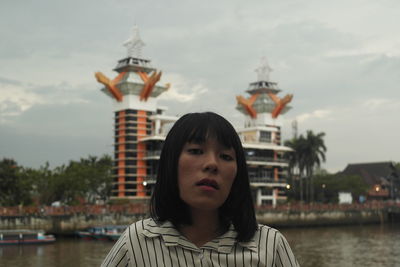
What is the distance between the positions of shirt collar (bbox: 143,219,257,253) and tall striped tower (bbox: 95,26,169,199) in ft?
200

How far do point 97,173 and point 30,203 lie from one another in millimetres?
9898

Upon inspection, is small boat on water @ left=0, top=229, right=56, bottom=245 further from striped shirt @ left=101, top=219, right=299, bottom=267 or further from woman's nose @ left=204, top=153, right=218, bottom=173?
woman's nose @ left=204, top=153, right=218, bottom=173

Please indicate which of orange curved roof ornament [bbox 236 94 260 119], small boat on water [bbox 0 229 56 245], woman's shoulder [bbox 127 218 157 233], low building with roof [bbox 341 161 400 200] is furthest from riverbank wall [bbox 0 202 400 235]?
woman's shoulder [bbox 127 218 157 233]

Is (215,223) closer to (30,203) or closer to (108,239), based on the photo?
(108,239)

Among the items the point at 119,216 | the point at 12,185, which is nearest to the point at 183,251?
the point at 119,216

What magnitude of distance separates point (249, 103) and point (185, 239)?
261ft

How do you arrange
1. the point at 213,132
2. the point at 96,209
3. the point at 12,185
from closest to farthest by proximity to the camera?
1. the point at 213,132
2. the point at 96,209
3. the point at 12,185

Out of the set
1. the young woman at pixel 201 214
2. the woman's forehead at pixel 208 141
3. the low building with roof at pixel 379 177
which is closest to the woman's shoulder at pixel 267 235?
the young woman at pixel 201 214

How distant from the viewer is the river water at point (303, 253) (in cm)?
3309

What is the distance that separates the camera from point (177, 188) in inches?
109

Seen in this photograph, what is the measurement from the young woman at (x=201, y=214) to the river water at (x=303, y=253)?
1201 inches

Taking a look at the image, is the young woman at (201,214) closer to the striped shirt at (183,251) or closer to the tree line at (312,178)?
the striped shirt at (183,251)

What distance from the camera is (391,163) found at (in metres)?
95.8

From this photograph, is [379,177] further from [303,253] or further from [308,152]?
[303,253]
